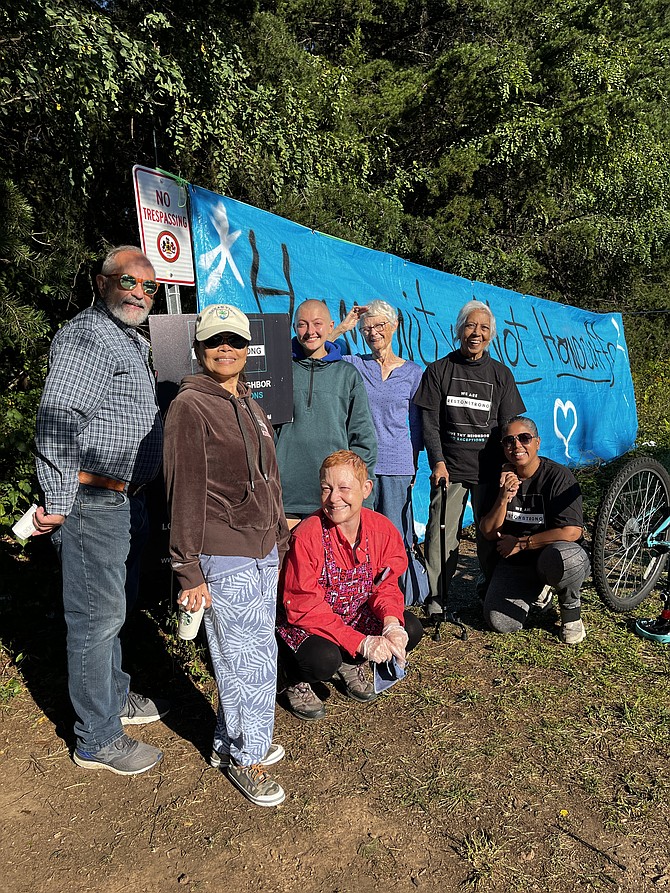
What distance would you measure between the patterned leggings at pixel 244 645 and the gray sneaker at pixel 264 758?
6.9 inches

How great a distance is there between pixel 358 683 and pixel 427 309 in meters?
3.99

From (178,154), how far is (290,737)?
265 inches

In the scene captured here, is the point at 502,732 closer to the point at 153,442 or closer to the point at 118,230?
the point at 153,442

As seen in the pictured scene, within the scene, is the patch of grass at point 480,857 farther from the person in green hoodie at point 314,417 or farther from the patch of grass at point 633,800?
the person in green hoodie at point 314,417

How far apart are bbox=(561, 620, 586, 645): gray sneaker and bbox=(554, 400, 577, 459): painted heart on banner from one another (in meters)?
4.95

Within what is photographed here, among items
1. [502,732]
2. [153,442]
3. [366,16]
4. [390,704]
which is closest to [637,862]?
[502,732]

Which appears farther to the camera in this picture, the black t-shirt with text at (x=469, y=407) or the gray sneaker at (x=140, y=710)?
the black t-shirt with text at (x=469, y=407)

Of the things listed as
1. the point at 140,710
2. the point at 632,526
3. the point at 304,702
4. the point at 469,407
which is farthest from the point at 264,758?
the point at 632,526

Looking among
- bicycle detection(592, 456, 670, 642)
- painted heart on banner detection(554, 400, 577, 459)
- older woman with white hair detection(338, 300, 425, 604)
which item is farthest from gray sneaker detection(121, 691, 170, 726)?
painted heart on banner detection(554, 400, 577, 459)

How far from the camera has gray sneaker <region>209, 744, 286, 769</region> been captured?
9.29ft

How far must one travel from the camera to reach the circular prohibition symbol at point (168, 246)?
142 inches

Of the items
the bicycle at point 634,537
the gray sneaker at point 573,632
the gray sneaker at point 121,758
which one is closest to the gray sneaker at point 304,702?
the gray sneaker at point 121,758

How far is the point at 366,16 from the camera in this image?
1337 centimetres

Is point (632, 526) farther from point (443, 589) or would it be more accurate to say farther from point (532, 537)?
point (443, 589)
